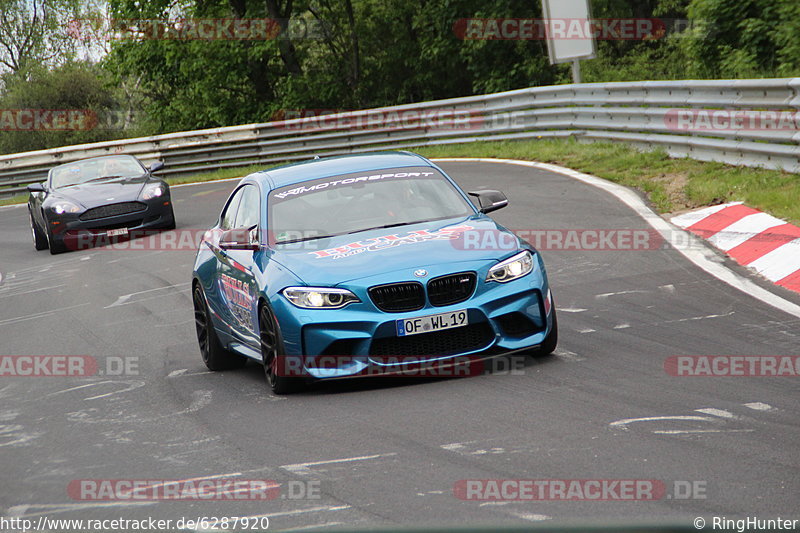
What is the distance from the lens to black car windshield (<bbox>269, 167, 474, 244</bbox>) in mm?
8086

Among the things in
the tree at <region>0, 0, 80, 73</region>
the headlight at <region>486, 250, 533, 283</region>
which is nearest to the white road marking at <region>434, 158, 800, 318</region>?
the headlight at <region>486, 250, 533, 283</region>

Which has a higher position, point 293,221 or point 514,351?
point 293,221

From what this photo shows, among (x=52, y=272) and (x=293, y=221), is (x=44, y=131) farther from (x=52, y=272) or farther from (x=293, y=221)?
(x=293, y=221)

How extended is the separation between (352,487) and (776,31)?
1765 cm

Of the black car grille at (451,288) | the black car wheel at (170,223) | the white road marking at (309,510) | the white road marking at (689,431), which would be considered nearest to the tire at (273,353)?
the black car grille at (451,288)

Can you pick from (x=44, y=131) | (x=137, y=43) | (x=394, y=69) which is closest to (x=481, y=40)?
(x=394, y=69)

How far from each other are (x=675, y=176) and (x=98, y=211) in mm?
9148

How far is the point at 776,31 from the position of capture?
20438 millimetres

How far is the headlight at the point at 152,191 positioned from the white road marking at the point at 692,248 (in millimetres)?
6615

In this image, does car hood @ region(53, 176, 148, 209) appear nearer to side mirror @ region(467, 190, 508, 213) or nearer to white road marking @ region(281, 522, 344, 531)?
side mirror @ region(467, 190, 508, 213)

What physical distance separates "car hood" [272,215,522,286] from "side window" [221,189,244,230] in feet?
4.94

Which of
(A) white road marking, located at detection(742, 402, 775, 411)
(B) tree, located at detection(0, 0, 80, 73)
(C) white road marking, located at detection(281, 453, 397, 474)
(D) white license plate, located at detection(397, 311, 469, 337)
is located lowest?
(A) white road marking, located at detection(742, 402, 775, 411)

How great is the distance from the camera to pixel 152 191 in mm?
18781

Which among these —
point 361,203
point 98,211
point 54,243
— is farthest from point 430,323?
point 54,243
